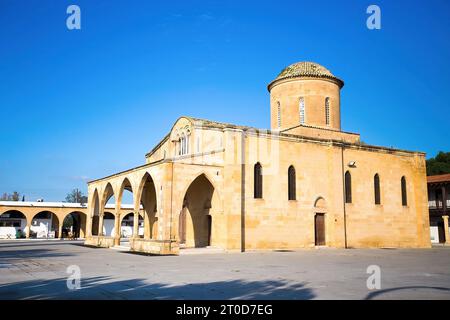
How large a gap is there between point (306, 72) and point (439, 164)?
32.3 metres

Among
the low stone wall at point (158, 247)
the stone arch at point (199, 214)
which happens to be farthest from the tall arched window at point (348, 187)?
the low stone wall at point (158, 247)

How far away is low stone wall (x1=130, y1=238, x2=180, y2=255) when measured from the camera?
17641 mm

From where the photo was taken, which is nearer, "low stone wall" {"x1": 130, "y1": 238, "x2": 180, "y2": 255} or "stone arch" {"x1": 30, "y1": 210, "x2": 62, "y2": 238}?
"low stone wall" {"x1": 130, "y1": 238, "x2": 180, "y2": 255}

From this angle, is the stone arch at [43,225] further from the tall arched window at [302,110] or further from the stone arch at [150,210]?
the tall arched window at [302,110]

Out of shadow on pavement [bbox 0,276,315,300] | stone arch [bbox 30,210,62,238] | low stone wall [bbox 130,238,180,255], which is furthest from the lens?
stone arch [bbox 30,210,62,238]

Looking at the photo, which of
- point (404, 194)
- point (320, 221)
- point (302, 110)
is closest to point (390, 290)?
point (320, 221)

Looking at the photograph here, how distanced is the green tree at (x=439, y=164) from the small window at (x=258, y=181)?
37254 mm

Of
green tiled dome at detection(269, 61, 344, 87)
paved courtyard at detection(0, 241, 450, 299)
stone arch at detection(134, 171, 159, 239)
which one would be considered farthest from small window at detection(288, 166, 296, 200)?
paved courtyard at detection(0, 241, 450, 299)

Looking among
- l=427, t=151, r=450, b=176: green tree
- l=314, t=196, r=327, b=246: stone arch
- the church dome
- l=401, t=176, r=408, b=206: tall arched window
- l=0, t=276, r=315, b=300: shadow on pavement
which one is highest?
the church dome

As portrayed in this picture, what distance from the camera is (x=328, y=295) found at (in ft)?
23.2

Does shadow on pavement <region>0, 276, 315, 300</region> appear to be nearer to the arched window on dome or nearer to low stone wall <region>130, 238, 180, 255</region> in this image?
low stone wall <region>130, 238, 180, 255</region>

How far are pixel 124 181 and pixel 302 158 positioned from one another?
10.8 meters

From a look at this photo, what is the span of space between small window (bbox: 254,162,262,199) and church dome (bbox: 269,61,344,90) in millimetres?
8452

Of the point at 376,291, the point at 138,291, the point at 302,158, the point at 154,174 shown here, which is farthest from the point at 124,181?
the point at 376,291
